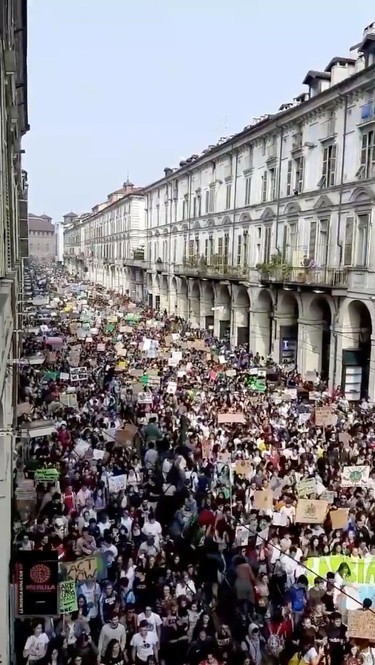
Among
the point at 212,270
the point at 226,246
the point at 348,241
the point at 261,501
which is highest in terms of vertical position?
the point at 348,241

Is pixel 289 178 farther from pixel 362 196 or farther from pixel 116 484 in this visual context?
pixel 116 484

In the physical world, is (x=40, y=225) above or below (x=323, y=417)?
above

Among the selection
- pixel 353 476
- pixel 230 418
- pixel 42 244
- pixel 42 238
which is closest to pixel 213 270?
pixel 230 418

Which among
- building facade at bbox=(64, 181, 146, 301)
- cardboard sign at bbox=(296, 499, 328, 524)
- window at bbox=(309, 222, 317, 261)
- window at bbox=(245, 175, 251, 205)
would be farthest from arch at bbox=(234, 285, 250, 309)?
building facade at bbox=(64, 181, 146, 301)

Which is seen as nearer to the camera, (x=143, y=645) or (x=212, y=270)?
(x=143, y=645)

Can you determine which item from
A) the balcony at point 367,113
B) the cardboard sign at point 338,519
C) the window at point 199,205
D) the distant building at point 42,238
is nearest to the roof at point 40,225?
the distant building at point 42,238

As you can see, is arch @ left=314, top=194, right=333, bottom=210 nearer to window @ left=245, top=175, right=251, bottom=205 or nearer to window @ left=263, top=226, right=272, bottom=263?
window @ left=263, top=226, right=272, bottom=263
